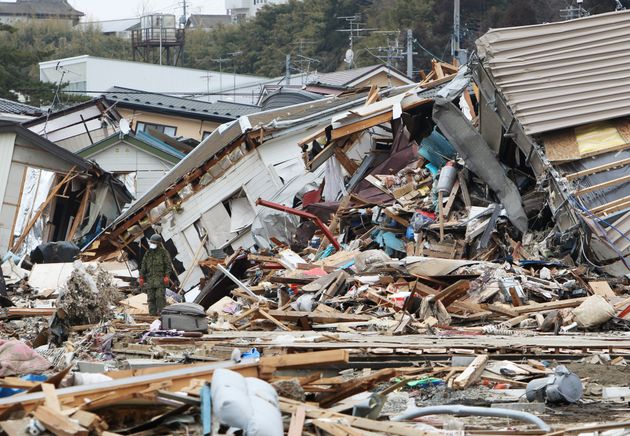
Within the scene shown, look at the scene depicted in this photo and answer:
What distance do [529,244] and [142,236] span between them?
10641 millimetres

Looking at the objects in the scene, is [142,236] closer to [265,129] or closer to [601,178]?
[265,129]

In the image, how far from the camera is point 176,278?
2644 cm

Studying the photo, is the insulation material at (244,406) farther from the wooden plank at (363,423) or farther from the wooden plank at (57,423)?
the wooden plank at (57,423)

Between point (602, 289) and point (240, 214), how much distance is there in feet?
37.6

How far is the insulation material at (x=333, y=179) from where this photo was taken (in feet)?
80.3

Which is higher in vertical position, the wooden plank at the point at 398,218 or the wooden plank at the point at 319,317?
the wooden plank at the point at 398,218

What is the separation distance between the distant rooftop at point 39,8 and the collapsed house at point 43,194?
277ft

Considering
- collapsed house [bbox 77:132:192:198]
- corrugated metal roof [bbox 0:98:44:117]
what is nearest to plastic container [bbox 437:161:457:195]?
collapsed house [bbox 77:132:192:198]

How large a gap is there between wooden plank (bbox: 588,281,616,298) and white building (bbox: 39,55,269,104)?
137ft

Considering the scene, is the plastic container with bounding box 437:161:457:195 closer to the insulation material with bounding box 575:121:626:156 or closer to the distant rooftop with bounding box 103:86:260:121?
the insulation material with bounding box 575:121:626:156

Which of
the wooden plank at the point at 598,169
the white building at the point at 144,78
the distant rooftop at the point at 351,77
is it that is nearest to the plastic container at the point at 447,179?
the wooden plank at the point at 598,169

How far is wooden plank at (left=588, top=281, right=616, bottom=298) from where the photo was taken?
16.6 meters

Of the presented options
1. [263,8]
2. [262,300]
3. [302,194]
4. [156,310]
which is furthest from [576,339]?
[263,8]

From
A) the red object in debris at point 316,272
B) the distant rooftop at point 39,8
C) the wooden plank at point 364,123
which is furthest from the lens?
the distant rooftop at point 39,8
